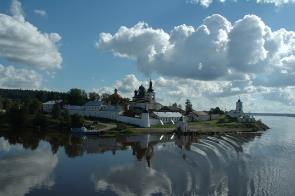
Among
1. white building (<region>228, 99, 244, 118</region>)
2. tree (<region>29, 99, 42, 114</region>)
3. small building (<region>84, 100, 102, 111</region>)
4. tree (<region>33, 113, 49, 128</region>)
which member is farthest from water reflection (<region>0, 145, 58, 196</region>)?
white building (<region>228, 99, 244, 118</region>)

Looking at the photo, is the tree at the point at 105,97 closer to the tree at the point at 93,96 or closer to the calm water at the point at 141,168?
the tree at the point at 93,96

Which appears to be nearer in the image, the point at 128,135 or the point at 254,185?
the point at 254,185

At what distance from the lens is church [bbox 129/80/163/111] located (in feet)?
424

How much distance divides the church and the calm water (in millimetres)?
58678

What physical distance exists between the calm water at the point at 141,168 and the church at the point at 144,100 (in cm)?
5868

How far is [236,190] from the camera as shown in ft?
113

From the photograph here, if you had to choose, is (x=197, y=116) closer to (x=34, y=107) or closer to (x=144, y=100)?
(x=144, y=100)

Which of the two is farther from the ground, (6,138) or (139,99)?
(139,99)

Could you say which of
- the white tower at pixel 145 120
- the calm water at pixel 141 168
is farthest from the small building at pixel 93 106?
the calm water at pixel 141 168

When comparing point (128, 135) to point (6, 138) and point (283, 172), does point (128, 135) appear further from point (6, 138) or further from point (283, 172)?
point (283, 172)

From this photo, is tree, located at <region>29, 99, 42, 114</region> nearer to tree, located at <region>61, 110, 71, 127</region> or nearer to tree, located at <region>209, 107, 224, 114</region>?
tree, located at <region>61, 110, 71, 127</region>

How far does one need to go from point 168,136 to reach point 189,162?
33.9 metres

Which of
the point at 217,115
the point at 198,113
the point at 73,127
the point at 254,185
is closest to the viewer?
the point at 254,185

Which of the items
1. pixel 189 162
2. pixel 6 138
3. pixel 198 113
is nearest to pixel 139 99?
pixel 198 113
